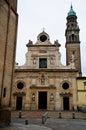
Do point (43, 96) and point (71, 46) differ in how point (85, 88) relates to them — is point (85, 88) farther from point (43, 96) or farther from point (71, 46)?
point (71, 46)

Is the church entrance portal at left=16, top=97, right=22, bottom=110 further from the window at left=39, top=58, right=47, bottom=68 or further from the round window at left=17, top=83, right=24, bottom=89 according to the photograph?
the window at left=39, top=58, right=47, bottom=68

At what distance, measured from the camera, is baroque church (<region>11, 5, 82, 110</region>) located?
32.1 metres

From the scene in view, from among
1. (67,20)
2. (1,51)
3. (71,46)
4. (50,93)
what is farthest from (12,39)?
(67,20)

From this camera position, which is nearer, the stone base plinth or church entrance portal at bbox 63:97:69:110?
the stone base plinth

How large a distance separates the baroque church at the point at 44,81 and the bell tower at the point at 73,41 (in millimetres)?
7228

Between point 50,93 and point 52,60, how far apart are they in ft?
20.2

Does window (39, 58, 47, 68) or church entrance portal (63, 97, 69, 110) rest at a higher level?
window (39, 58, 47, 68)

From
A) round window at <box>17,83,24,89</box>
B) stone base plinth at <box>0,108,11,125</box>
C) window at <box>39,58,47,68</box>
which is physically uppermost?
window at <box>39,58,47,68</box>

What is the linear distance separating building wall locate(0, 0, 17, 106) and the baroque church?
18.8m

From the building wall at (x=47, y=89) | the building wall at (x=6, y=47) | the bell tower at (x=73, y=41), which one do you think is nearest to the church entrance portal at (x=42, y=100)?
the building wall at (x=47, y=89)

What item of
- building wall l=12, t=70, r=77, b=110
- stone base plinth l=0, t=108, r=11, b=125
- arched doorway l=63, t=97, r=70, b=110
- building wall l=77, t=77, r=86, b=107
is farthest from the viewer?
arched doorway l=63, t=97, r=70, b=110

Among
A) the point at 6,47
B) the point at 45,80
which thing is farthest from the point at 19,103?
the point at 6,47

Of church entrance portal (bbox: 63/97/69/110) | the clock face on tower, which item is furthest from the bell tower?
church entrance portal (bbox: 63/97/69/110)

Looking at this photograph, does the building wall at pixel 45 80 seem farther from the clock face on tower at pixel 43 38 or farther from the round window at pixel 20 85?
the clock face on tower at pixel 43 38
